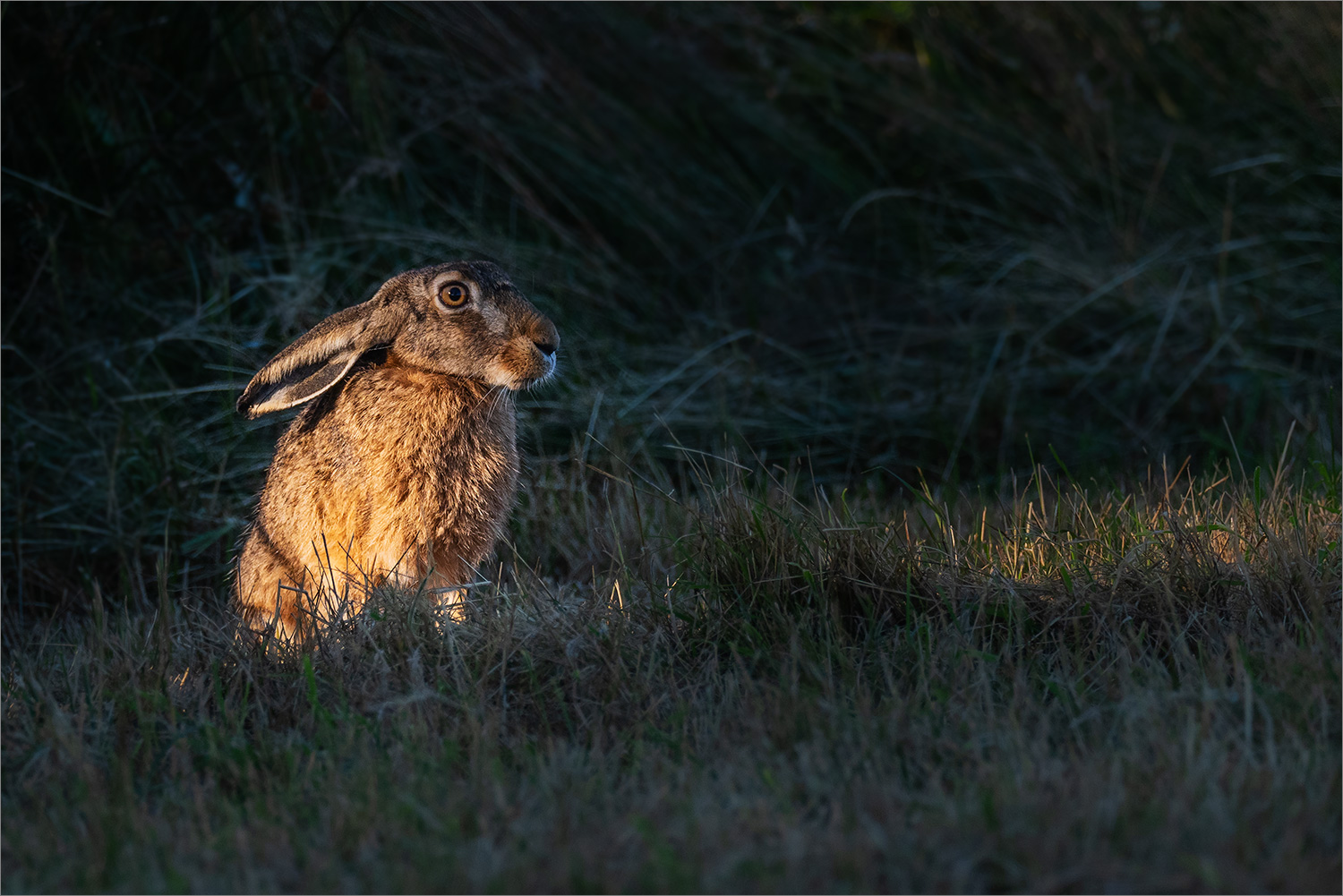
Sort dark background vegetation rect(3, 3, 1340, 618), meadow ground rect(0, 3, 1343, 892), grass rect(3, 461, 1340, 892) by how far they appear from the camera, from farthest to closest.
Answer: dark background vegetation rect(3, 3, 1340, 618)
meadow ground rect(0, 3, 1343, 892)
grass rect(3, 461, 1340, 892)

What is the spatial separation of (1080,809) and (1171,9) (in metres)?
6.60

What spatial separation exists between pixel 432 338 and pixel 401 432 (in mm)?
302

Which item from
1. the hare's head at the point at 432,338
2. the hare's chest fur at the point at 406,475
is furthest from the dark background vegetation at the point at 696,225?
the hare's head at the point at 432,338

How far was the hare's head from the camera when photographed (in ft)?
13.3

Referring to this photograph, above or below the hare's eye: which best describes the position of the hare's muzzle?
below

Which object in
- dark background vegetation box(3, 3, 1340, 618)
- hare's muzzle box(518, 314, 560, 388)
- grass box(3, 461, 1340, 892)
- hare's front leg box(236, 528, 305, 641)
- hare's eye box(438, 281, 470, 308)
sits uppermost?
dark background vegetation box(3, 3, 1340, 618)

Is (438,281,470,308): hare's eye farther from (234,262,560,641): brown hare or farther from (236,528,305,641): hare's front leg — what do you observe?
(236,528,305,641): hare's front leg

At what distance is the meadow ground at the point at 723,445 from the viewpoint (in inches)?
93.4

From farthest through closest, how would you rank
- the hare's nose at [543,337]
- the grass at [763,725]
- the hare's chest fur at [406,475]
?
the hare's nose at [543,337] < the hare's chest fur at [406,475] < the grass at [763,725]

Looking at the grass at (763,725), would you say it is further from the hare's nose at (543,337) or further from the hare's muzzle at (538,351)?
the hare's nose at (543,337)

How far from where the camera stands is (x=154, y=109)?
19.7 ft

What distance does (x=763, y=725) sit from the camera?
2.73m

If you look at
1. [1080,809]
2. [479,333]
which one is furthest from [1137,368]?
[1080,809]

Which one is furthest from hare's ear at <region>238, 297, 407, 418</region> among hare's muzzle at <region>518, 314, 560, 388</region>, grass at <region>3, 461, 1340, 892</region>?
grass at <region>3, 461, 1340, 892</region>
